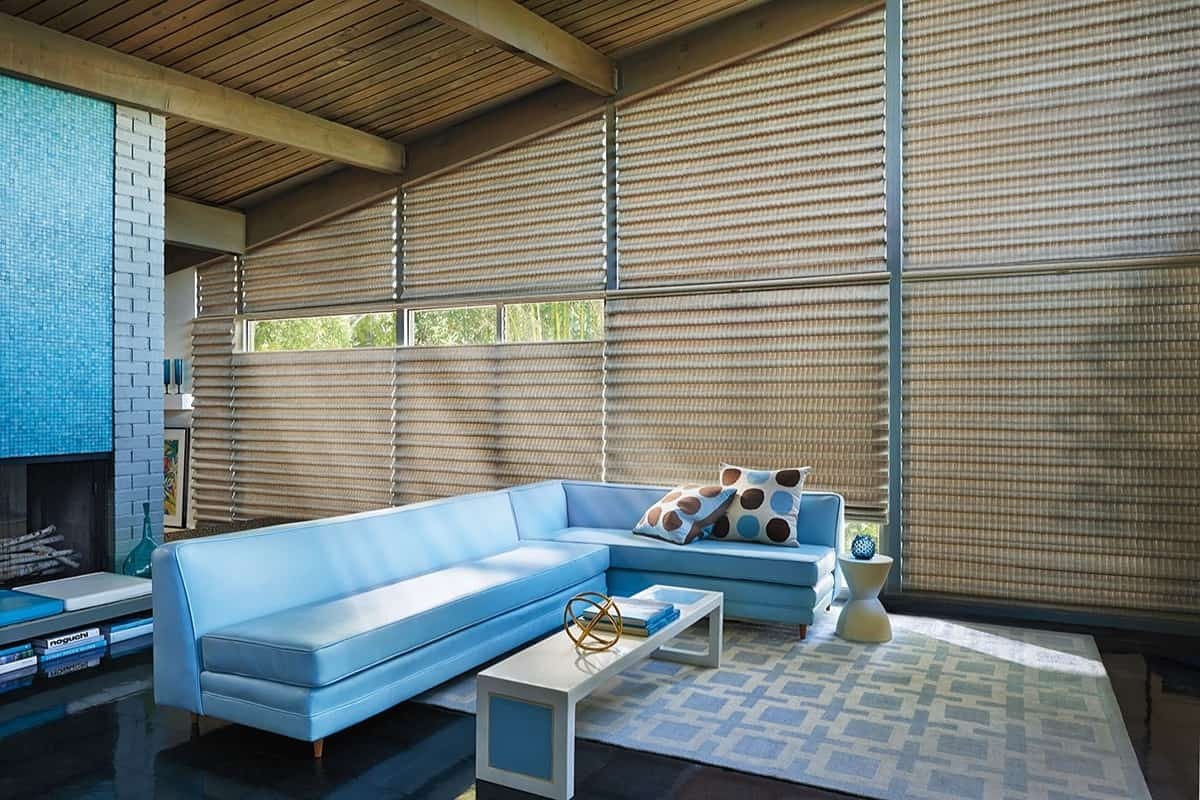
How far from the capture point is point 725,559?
15.4ft

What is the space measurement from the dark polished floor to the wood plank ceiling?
3413 mm

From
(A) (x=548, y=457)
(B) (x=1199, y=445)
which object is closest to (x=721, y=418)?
(A) (x=548, y=457)

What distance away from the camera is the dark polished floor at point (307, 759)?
2820 mm

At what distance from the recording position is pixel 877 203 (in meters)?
5.46

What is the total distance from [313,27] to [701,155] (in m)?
2.53

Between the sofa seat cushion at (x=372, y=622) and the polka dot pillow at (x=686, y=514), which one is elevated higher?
the polka dot pillow at (x=686, y=514)

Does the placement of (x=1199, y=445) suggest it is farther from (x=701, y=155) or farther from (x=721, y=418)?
(x=701, y=155)

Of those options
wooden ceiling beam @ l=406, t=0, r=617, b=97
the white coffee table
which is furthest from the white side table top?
wooden ceiling beam @ l=406, t=0, r=617, b=97

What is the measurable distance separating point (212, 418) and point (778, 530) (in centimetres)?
554

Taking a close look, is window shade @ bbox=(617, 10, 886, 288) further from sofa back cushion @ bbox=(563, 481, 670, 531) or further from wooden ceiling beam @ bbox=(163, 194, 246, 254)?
wooden ceiling beam @ bbox=(163, 194, 246, 254)

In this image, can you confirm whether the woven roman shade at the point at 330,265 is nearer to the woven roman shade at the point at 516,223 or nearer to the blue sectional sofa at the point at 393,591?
the woven roman shade at the point at 516,223

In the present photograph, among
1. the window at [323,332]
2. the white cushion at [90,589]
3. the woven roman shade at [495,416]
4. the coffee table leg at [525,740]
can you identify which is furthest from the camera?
the window at [323,332]

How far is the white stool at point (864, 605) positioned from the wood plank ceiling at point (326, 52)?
11.6ft

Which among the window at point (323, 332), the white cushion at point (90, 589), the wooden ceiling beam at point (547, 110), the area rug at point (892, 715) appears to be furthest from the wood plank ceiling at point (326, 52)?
the area rug at point (892, 715)
